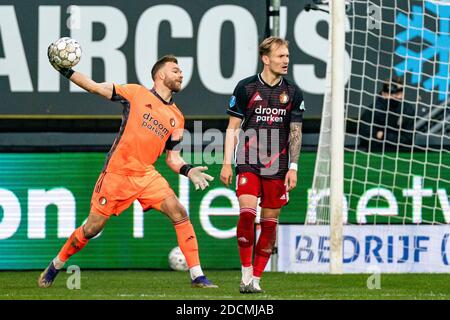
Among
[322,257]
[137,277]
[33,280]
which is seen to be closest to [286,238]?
[322,257]

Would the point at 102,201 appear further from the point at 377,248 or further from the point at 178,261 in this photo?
the point at 377,248

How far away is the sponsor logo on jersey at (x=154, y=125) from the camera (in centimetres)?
1044

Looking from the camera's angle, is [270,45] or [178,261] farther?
[178,261]

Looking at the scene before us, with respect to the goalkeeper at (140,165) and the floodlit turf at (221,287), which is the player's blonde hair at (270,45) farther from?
the floodlit turf at (221,287)

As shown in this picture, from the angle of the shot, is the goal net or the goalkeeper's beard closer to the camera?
the goalkeeper's beard

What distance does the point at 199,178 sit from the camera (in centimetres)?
980

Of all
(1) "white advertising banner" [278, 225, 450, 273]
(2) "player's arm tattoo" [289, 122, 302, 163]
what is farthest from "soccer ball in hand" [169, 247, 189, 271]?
(2) "player's arm tattoo" [289, 122, 302, 163]

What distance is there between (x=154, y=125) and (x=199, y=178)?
2.84ft

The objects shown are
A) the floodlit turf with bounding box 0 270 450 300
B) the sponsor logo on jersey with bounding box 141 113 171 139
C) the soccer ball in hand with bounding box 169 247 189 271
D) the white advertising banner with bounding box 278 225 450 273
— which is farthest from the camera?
the soccer ball in hand with bounding box 169 247 189 271

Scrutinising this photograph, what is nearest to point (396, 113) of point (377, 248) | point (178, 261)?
point (377, 248)

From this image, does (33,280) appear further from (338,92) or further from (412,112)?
(412,112)

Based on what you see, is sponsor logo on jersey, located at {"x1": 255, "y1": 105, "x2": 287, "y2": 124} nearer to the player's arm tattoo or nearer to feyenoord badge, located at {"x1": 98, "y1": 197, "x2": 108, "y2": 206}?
the player's arm tattoo

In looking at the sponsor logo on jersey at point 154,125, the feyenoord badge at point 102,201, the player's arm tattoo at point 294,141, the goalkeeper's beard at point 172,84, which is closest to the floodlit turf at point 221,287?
the feyenoord badge at point 102,201

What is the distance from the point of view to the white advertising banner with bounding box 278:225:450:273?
495 inches
